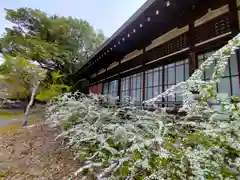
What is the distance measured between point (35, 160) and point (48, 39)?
11.2 m

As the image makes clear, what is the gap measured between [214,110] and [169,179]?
536mm

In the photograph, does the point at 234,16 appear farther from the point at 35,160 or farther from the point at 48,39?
the point at 48,39

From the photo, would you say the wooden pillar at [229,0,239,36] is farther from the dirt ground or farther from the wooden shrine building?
the dirt ground

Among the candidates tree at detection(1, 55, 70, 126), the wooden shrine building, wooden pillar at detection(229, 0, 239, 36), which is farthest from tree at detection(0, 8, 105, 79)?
wooden pillar at detection(229, 0, 239, 36)

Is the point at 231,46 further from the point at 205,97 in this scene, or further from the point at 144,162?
A: the point at 144,162

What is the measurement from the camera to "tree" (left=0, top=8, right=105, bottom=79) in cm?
1053

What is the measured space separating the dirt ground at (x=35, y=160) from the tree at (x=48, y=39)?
8.20 meters

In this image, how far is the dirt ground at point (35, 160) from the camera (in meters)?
2.07

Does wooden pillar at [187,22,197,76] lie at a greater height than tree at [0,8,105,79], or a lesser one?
lesser

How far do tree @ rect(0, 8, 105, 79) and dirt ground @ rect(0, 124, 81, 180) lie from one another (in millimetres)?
8200

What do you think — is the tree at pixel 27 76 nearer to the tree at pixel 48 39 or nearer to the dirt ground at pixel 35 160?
the dirt ground at pixel 35 160

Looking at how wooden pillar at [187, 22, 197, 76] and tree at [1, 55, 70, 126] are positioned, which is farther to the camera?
tree at [1, 55, 70, 126]

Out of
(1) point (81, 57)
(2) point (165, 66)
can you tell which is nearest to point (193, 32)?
(2) point (165, 66)

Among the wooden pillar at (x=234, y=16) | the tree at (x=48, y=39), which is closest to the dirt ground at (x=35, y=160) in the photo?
the wooden pillar at (x=234, y=16)
